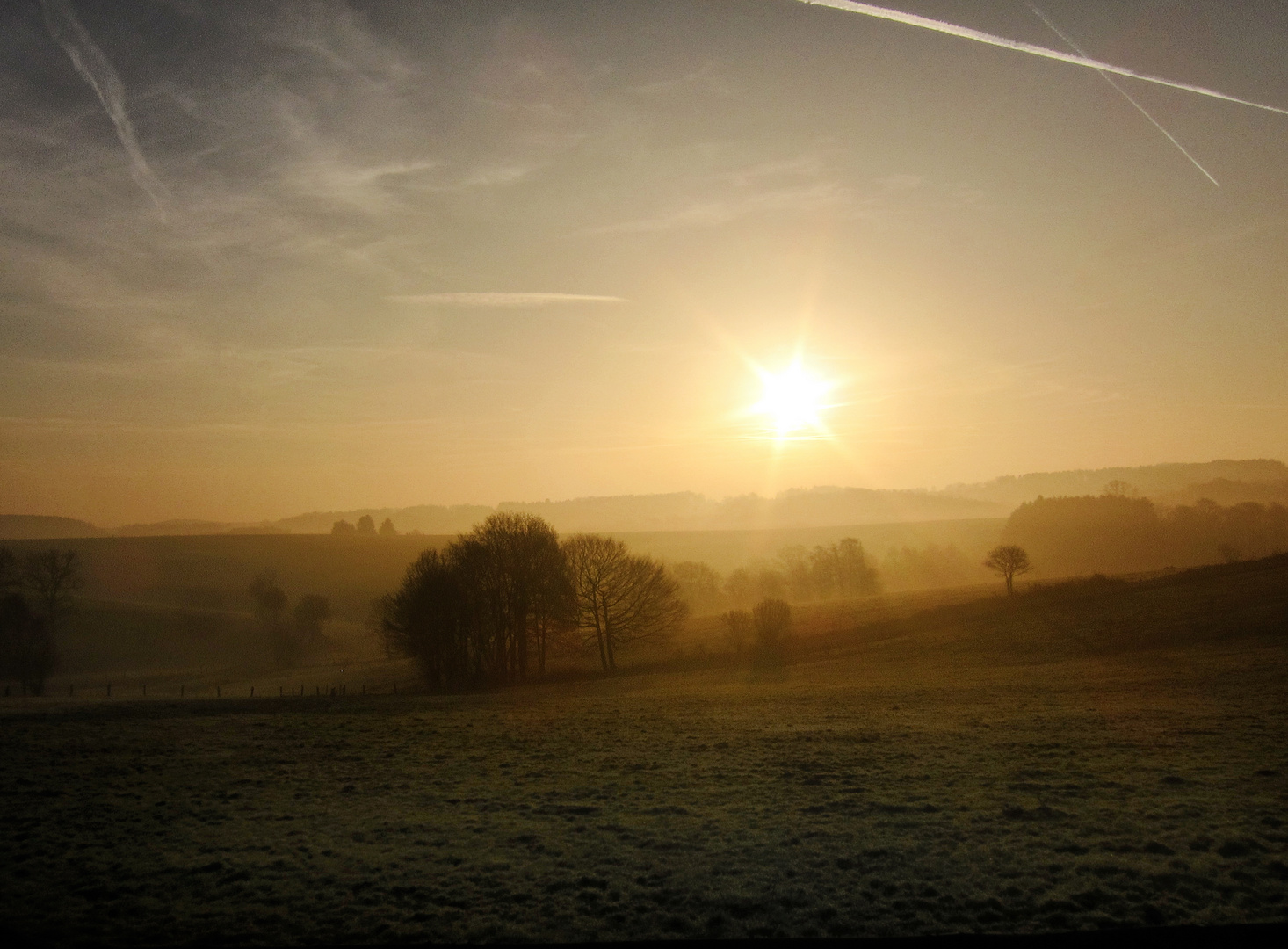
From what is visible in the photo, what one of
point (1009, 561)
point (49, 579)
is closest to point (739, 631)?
point (1009, 561)

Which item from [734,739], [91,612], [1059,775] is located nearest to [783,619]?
[734,739]

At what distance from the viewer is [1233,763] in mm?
18828

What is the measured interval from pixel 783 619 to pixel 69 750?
50421mm

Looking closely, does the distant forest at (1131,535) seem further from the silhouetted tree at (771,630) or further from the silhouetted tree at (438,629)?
the silhouetted tree at (438,629)

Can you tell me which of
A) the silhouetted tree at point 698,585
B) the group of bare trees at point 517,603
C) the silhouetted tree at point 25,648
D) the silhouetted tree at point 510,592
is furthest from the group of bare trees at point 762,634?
the silhouetted tree at point 698,585

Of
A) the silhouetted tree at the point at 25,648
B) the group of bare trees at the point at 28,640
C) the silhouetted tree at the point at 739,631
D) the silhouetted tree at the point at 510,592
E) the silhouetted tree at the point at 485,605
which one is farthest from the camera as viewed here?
the group of bare trees at the point at 28,640

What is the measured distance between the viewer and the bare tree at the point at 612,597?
64438 millimetres

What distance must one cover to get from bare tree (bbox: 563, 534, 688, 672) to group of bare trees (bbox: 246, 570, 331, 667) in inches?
2068

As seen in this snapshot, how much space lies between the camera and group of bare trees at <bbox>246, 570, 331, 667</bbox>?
320ft

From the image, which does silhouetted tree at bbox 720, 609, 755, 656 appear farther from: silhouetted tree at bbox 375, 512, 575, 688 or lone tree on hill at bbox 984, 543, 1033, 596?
lone tree on hill at bbox 984, 543, 1033, 596

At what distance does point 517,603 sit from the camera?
2382 inches

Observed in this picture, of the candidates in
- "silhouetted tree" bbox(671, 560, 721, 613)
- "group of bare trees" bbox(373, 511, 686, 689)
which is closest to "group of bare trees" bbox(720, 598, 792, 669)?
"group of bare trees" bbox(373, 511, 686, 689)

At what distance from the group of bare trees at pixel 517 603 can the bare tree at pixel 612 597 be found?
0.08 m

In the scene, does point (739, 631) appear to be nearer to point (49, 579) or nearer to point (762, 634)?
point (762, 634)
